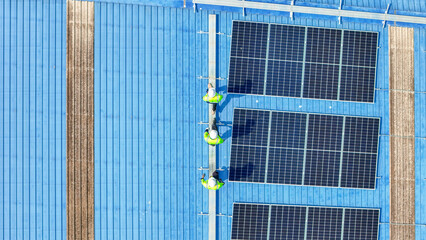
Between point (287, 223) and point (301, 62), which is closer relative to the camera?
point (287, 223)

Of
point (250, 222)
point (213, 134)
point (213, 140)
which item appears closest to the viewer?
point (213, 134)

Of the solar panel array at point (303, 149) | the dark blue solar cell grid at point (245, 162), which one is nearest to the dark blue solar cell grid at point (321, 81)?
the solar panel array at point (303, 149)

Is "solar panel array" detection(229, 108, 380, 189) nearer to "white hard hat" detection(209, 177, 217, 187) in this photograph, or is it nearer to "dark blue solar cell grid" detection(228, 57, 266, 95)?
"dark blue solar cell grid" detection(228, 57, 266, 95)

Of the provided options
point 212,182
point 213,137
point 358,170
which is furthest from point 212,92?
point 358,170

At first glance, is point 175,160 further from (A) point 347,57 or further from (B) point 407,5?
(B) point 407,5

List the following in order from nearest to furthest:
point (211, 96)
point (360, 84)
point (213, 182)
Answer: point (213, 182)
point (211, 96)
point (360, 84)

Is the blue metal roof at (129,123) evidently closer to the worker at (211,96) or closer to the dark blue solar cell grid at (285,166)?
the dark blue solar cell grid at (285,166)

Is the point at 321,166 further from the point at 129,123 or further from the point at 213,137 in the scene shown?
the point at 129,123
